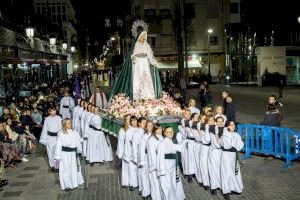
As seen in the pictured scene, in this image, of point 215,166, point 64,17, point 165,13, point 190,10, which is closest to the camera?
point 215,166

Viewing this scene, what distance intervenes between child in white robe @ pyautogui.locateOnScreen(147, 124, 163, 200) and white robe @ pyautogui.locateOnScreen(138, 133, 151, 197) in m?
0.51

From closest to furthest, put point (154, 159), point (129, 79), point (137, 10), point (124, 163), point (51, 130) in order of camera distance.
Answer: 1. point (154, 159)
2. point (124, 163)
3. point (51, 130)
4. point (129, 79)
5. point (137, 10)

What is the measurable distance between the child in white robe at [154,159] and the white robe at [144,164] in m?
0.51

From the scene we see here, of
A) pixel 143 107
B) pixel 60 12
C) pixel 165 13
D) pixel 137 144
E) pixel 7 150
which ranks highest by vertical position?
pixel 60 12

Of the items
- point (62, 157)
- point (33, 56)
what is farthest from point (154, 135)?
point (33, 56)

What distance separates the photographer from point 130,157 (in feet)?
38.1

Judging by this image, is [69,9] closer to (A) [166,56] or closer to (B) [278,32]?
(A) [166,56]

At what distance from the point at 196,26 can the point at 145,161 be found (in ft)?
167

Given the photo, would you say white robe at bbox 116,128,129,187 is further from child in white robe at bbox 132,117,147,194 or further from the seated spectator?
the seated spectator

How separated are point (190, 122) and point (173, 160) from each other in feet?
6.89

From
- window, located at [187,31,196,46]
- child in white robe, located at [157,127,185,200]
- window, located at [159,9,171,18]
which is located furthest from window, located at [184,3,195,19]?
child in white robe, located at [157,127,185,200]

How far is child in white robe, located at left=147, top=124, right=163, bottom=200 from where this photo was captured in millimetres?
9984

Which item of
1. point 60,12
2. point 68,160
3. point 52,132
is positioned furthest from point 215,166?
point 60,12

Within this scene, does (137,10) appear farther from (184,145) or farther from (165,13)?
(184,145)
